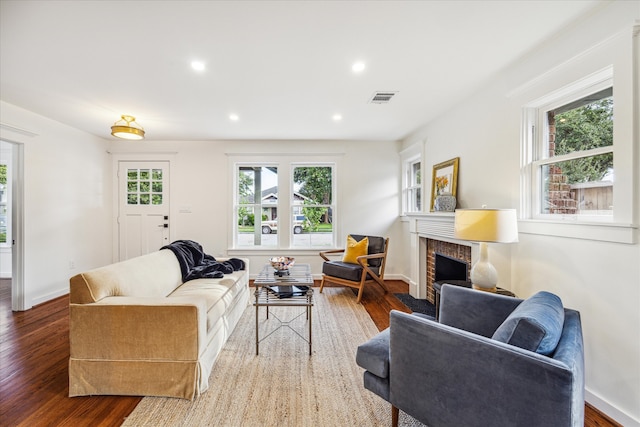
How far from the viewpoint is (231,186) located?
4797 millimetres

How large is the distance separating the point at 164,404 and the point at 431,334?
1696 millimetres

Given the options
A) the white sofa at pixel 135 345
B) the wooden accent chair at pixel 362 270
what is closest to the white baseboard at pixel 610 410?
the wooden accent chair at pixel 362 270

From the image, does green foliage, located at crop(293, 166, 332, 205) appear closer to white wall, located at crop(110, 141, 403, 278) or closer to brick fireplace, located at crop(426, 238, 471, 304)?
white wall, located at crop(110, 141, 403, 278)

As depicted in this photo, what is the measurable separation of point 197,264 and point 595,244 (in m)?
3.59

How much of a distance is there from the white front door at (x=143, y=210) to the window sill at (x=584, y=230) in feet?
16.6

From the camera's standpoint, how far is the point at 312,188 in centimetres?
493

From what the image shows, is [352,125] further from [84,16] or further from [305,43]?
[84,16]

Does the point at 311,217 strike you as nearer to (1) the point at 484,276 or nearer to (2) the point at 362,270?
(2) the point at 362,270

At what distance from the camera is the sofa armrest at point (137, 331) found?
1.76m

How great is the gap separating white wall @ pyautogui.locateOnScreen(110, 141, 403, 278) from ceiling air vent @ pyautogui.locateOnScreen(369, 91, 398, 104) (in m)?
1.77

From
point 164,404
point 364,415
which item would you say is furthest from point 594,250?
point 164,404

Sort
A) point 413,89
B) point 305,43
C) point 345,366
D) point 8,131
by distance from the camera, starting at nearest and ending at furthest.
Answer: point 305,43
point 345,366
point 413,89
point 8,131

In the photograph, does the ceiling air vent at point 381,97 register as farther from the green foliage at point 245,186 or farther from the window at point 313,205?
the green foliage at point 245,186

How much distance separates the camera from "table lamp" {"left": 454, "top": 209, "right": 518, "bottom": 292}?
2.00 m
